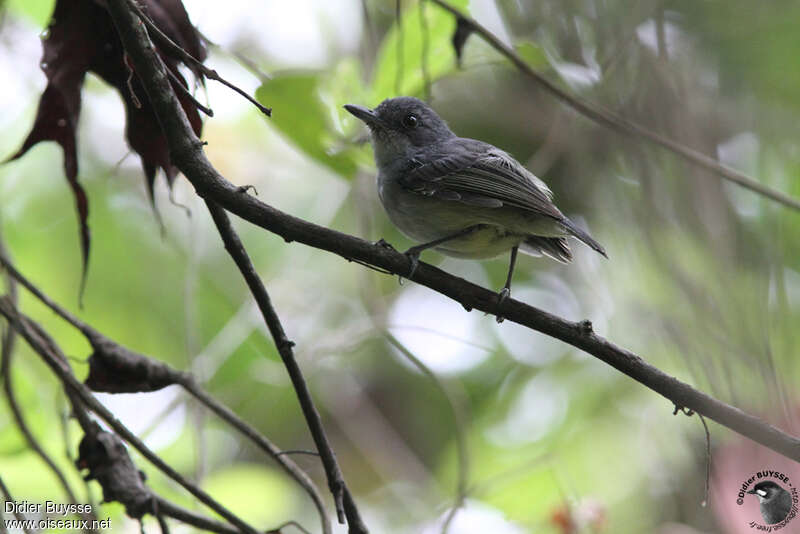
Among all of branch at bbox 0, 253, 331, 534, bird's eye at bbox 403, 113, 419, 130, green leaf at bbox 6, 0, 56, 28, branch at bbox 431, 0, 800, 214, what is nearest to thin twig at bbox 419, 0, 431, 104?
branch at bbox 431, 0, 800, 214

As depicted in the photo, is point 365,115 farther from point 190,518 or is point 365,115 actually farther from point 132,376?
point 190,518

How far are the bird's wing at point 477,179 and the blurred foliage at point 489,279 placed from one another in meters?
0.24

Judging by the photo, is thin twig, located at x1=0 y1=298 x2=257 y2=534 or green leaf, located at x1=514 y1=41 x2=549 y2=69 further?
green leaf, located at x1=514 y1=41 x2=549 y2=69

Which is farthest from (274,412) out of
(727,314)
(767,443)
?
(767,443)

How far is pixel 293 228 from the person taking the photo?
1677mm

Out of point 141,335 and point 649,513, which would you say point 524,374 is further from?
point 141,335

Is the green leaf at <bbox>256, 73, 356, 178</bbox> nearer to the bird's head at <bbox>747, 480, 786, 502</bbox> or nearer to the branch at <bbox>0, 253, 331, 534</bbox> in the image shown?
the branch at <bbox>0, 253, 331, 534</bbox>

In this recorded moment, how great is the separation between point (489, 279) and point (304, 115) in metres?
2.40

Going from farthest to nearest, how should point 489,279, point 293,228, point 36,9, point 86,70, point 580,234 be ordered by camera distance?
point 489,279
point 36,9
point 580,234
point 86,70
point 293,228

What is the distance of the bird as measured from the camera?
2244 mm

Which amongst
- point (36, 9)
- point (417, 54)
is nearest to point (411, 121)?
point (417, 54)

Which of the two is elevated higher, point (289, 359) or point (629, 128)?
point (629, 128)

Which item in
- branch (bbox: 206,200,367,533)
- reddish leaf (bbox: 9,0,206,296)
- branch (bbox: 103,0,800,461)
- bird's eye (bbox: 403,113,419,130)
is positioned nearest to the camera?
branch (bbox: 103,0,800,461)

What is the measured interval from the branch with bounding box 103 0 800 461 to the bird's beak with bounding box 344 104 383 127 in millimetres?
1282
